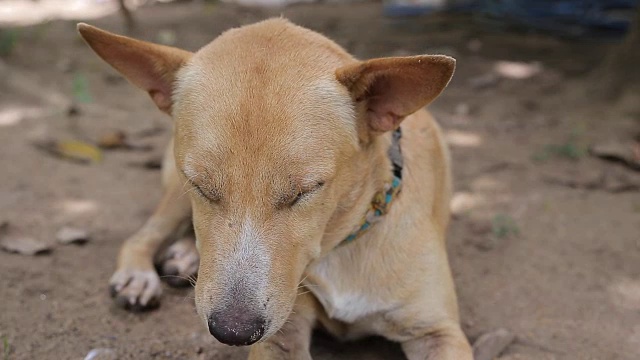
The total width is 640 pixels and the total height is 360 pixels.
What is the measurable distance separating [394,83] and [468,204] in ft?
8.02

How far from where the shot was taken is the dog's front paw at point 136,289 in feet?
11.2

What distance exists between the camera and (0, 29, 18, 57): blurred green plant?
7085 mm

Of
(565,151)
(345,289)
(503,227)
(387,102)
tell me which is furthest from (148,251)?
(565,151)

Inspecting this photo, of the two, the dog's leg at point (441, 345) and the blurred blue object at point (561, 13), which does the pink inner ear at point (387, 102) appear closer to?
the dog's leg at point (441, 345)

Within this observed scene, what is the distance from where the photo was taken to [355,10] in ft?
32.2

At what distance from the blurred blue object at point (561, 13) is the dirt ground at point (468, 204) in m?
0.17

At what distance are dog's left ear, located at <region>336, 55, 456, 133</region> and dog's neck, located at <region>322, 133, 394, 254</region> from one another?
0.46 feet

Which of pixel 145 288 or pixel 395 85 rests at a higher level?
pixel 395 85

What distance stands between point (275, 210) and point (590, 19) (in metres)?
A: 6.26

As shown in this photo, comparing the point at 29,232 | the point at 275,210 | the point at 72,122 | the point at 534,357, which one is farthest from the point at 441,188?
the point at 72,122

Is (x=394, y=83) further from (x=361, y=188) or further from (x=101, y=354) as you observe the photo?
(x=101, y=354)

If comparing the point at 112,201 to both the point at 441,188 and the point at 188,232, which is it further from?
the point at 441,188

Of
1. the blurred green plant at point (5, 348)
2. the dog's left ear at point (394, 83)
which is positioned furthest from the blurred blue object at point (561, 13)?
the blurred green plant at point (5, 348)

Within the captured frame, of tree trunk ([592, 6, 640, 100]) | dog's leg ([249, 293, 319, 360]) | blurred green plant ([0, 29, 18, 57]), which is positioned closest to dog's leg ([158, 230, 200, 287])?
dog's leg ([249, 293, 319, 360])
